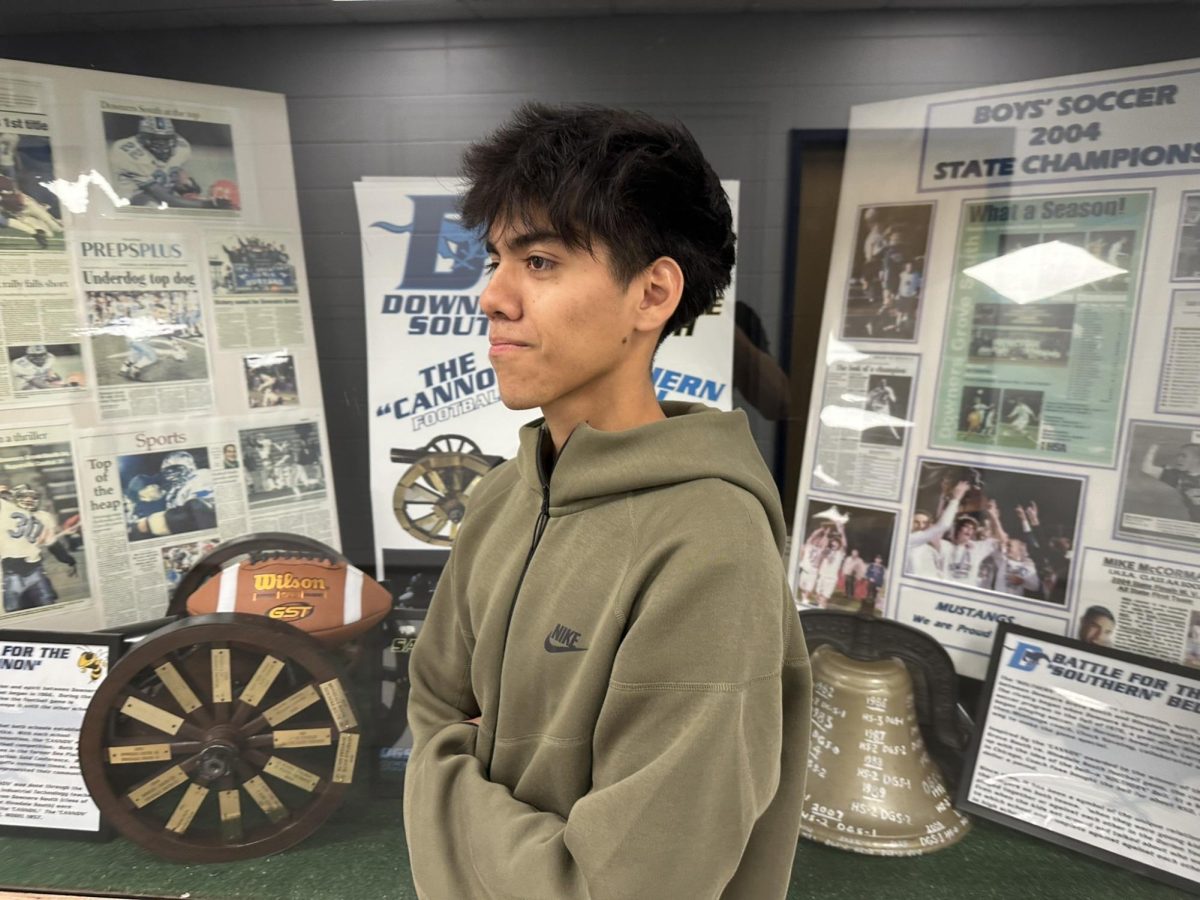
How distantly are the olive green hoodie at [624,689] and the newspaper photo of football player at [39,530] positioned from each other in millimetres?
1422

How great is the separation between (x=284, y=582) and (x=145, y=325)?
839mm

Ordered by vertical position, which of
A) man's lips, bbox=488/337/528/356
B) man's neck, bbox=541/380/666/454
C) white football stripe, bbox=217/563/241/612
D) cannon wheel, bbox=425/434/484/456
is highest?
man's lips, bbox=488/337/528/356

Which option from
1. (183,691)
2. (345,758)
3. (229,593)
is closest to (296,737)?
(345,758)

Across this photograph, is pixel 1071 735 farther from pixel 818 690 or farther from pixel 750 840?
pixel 750 840

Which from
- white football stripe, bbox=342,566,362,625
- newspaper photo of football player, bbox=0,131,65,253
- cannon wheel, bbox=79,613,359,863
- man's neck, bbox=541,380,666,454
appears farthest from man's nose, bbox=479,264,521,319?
newspaper photo of football player, bbox=0,131,65,253

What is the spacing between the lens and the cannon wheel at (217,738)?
64.6 inches

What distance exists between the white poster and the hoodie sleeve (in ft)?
4.42

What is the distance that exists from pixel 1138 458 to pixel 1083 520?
0.65 feet

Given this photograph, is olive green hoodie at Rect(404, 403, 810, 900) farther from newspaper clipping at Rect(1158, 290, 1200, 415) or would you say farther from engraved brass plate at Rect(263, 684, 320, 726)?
newspaper clipping at Rect(1158, 290, 1200, 415)

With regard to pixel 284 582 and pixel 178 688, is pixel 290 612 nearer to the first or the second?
pixel 284 582

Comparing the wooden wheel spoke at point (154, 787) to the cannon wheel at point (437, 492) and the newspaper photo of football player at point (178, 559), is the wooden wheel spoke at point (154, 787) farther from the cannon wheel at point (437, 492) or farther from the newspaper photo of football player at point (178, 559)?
the cannon wheel at point (437, 492)

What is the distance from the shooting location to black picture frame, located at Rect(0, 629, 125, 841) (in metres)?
1.81

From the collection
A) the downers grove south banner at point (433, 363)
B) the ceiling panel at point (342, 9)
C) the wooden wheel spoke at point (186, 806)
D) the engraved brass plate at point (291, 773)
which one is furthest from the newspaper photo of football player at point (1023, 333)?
the wooden wheel spoke at point (186, 806)

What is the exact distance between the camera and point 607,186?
0.89m
